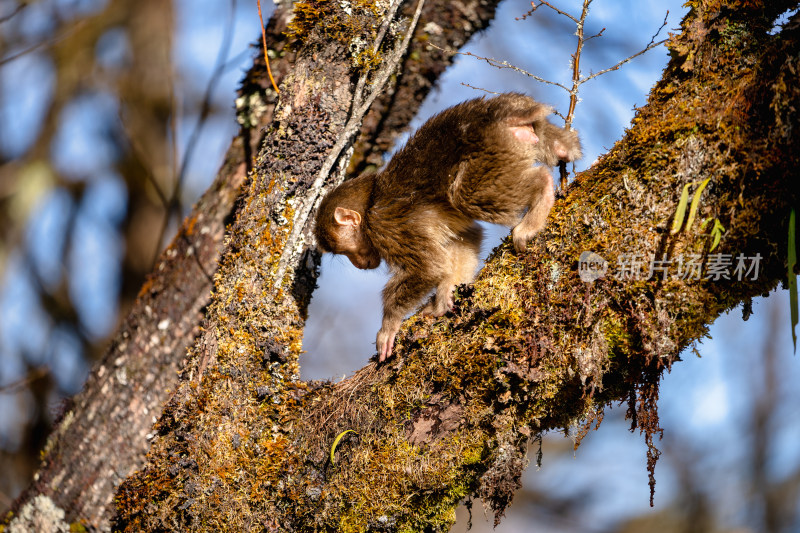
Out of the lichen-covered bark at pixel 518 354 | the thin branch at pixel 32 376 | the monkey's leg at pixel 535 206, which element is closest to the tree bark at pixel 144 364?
the lichen-covered bark at pixel 518 354

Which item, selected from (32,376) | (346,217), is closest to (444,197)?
(346,217)

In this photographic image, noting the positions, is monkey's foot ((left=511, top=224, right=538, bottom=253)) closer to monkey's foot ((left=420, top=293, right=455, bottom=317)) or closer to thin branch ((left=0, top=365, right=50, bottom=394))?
monkey's foot ((left=420, top=293, right=455, bottom=317))

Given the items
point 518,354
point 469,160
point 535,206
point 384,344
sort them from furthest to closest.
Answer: point 469,160, point 384,344, point 535,206, point 518,354

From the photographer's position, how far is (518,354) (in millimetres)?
2461

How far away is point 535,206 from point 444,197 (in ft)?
2.51

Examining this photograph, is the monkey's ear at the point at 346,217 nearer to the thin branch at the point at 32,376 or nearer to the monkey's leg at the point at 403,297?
the monkey's leg at the point at 403,297

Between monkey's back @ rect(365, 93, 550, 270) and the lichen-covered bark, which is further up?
monkey's back @ rect(365, 93, 550, 270)

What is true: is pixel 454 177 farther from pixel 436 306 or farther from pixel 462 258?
pixel 436 306

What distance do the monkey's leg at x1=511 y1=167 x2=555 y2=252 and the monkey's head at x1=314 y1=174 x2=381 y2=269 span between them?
1.17 metres

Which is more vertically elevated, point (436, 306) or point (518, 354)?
point (436, 306)

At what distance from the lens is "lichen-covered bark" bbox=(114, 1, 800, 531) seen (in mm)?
2281

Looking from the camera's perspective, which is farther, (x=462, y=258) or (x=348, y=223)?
(x=348, y=223)

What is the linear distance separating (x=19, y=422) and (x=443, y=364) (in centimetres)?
591

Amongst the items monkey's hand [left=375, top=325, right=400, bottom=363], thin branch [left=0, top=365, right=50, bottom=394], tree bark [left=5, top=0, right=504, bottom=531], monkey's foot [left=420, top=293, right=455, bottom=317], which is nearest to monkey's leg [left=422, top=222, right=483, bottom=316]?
monkey's foot [left=420, top=293, right=455, bottom=317]
